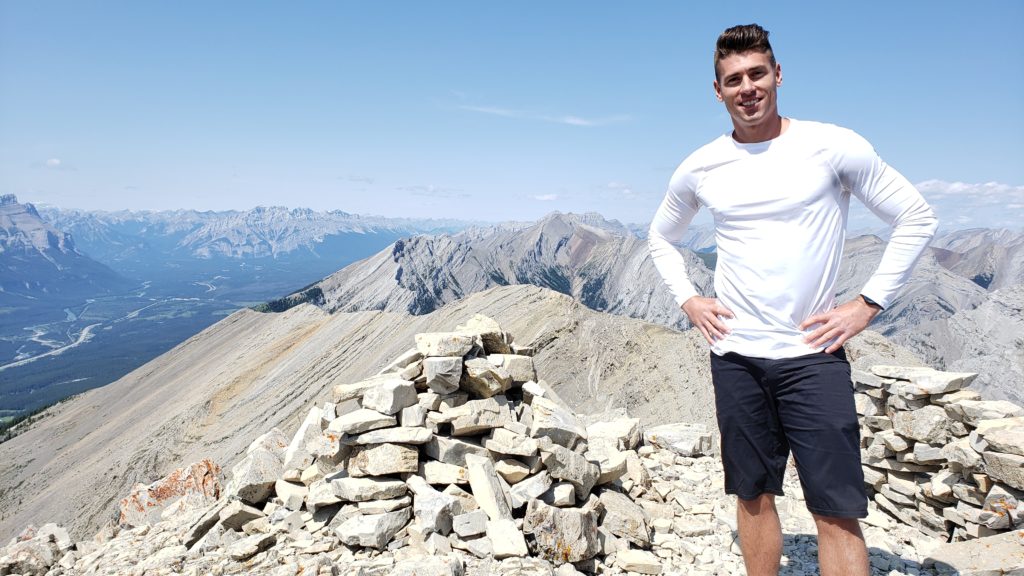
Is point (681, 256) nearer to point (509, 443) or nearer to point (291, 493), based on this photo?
point (509, 443)

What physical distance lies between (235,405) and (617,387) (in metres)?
30.4

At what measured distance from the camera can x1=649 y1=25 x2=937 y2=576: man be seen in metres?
2.78

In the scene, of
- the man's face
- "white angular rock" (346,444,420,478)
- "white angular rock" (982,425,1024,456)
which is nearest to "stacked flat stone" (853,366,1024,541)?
"white angular rock" (982,425,1024,456)

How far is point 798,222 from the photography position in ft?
9.21

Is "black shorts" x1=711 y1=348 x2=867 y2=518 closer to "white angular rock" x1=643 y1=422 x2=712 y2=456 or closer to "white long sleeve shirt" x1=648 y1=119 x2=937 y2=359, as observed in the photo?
"white long sleeve shirt" x1=648 y1=119 x2=937 y2=359

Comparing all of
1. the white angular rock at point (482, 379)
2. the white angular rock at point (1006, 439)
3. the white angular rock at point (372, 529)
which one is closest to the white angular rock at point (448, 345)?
the white angular rock at point (482, 379)

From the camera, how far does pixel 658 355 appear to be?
2797 centimetres

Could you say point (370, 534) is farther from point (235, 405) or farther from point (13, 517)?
point (13, 517)

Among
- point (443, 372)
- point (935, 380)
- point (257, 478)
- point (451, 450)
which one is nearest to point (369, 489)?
point (451, 450)

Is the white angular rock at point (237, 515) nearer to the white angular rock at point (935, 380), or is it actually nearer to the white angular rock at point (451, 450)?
the white angular rock at point (451, 450)

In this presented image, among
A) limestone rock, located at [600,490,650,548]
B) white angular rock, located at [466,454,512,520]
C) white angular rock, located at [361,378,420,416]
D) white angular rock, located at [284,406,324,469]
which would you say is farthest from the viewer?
white angular rock, located at [284,406,324,469]

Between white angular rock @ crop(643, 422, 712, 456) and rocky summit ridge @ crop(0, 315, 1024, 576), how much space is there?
35cm

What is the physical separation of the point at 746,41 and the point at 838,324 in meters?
1.67

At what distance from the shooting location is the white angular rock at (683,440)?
8039mm
